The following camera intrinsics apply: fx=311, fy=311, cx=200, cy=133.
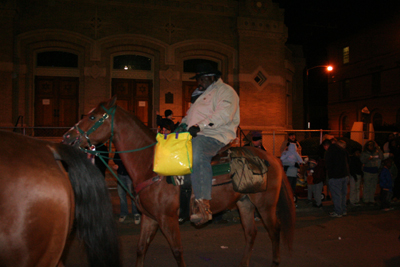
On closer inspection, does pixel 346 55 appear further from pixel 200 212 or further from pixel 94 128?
pixel 94 128

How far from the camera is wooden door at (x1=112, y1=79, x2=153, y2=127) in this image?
15047 millimetres

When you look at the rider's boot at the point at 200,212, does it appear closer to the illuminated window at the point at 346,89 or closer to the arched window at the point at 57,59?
the arched window at the point at 57,59

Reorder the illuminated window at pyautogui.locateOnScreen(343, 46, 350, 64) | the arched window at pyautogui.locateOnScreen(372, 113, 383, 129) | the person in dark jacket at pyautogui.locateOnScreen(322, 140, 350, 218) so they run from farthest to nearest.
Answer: the illuminated window at pyautogui.locateOnScreen(343, 46, 350, 64), the arched window at pyautogui.locateOnScreen(372, 113, 383, 129), the person in dark jacket at pyautogui.locateOnScreen(322, 140, 350, 218)

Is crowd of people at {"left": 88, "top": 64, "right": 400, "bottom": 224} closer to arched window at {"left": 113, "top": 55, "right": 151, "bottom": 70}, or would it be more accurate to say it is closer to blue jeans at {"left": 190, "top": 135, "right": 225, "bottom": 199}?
blue jeans at {"left": 190, "top": 135, "right": 225, "bottom": 199}

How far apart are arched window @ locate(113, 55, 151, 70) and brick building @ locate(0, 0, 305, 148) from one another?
5 centimetres

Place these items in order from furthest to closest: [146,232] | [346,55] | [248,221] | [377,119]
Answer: [346,55] < [377,119] < [248,221] < [146,232]

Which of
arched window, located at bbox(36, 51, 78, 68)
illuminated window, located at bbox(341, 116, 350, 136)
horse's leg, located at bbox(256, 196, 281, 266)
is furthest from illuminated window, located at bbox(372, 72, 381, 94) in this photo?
horse's leg, located at bbox(256, 196, 281, 266)

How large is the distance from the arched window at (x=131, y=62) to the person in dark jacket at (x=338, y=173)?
1006 cm

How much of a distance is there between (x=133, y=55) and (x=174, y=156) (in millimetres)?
12468

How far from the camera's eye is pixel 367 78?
31578 mm

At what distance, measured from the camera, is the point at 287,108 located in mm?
19516

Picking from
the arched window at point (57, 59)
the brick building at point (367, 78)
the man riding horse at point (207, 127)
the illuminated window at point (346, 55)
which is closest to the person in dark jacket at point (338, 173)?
the man riding horse at point (207, 127)

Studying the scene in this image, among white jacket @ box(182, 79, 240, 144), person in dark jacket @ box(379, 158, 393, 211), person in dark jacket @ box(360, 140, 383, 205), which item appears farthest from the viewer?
person in dark jacket @ box(360, 140, 383, 205)

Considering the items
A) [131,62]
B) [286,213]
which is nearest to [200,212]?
[286,213]
